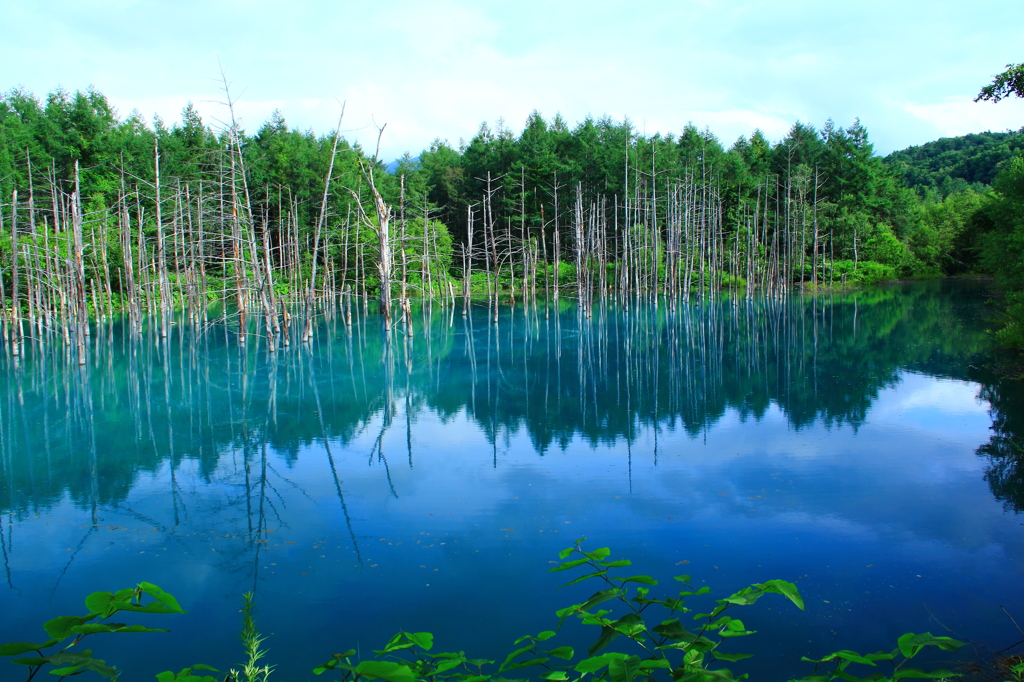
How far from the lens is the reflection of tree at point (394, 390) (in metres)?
8.79

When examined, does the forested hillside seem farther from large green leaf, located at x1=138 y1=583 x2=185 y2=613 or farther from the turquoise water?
large green leaf, located at x1=138 y1=583 x2=185 y2=613

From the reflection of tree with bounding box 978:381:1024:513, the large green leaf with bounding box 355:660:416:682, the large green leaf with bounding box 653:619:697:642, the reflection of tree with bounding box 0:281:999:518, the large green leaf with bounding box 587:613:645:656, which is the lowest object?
the reflection of tree with bounding box 978:381:1024:513

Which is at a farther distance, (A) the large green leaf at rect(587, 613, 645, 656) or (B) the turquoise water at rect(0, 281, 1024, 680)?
(B) the turquoise water at rect(0, 281, 1024, 680)

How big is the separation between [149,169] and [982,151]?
254 ft

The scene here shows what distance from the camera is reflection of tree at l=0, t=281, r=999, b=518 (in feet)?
28.8

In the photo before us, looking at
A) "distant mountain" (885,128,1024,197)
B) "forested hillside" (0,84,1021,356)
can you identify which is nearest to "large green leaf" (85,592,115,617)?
"forested hillside" (0,84,1021,356)

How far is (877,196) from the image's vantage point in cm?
4591

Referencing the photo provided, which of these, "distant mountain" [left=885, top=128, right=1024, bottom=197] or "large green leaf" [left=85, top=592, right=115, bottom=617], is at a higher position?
"distant mountain" [left=885, top=128, right=1024, bottom=197]

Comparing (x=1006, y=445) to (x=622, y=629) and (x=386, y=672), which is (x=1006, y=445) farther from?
(x=386, y=672)

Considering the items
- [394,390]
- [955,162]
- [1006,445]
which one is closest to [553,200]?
[394,390]

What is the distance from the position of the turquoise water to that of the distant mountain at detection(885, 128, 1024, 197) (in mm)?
58546

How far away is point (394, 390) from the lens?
43.3 ft

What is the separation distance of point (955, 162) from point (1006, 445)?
8204cm

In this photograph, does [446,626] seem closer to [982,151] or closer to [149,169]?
[149,169]
